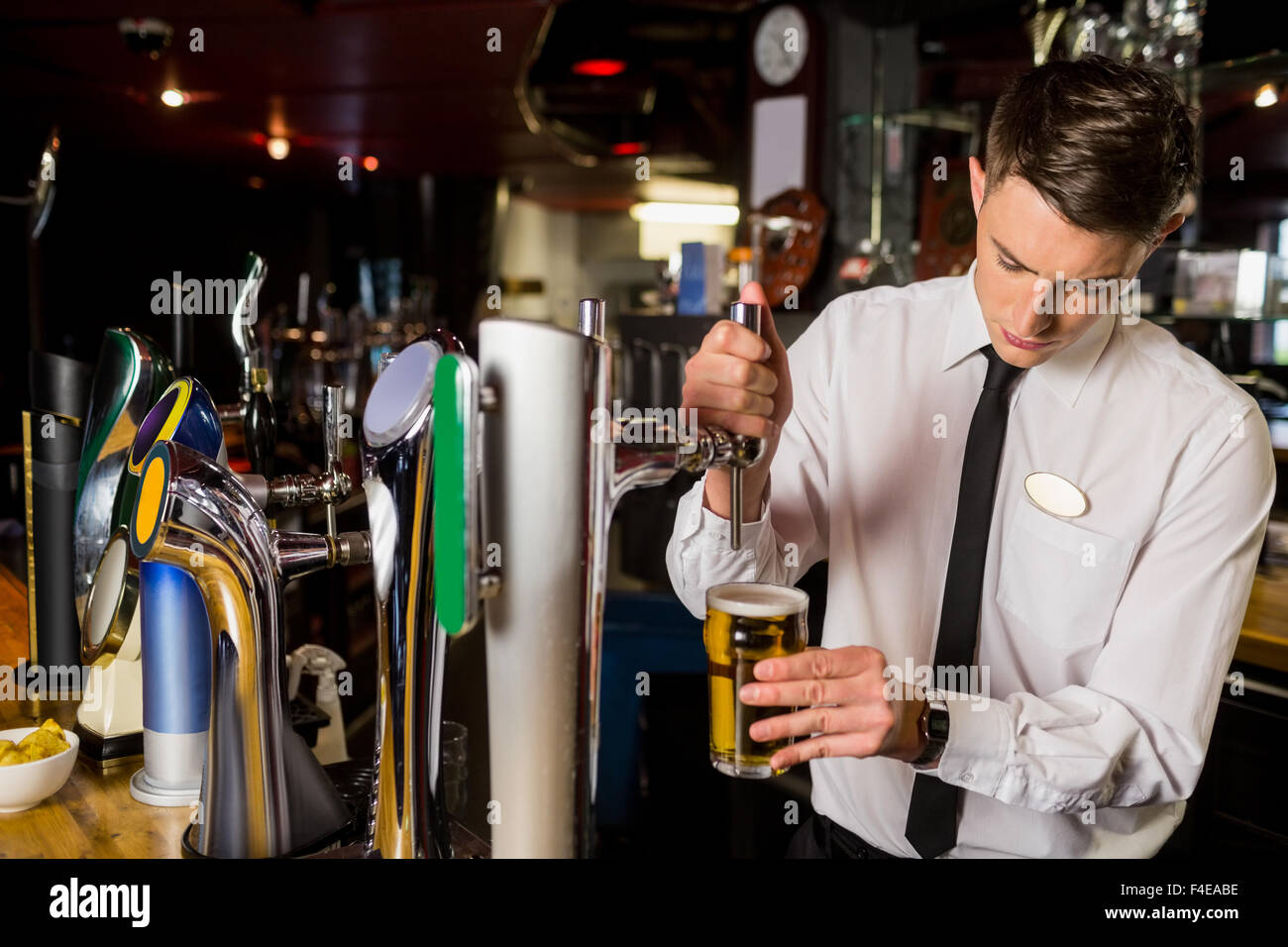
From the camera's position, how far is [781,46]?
4328 millimetres

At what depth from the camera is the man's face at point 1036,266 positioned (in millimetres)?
1079

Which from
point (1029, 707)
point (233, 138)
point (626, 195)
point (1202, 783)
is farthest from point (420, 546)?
point (626, 195)

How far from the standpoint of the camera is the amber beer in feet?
2.69

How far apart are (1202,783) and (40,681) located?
6.41ft

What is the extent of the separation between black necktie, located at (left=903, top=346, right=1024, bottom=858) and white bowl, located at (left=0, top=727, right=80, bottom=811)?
35.0 inches

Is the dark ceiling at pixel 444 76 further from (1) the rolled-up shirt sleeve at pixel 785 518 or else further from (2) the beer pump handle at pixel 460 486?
(2) the beer pump handle at pixel 460 486

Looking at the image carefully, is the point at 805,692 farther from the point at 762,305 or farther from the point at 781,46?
the point at 781,46

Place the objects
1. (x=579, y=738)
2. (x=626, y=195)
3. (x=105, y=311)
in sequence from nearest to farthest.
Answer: (x=579, y=738) < (x=105, y=311) < (x=626, y=195)

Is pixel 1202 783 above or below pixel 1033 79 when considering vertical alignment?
below

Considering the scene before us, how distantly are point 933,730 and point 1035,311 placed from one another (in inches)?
18.0

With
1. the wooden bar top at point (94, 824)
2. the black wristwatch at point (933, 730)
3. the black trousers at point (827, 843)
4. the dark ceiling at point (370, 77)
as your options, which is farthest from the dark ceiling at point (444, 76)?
the wooden bar top at point (94, 824)

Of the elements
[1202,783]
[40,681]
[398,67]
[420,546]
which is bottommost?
[1202,783]
